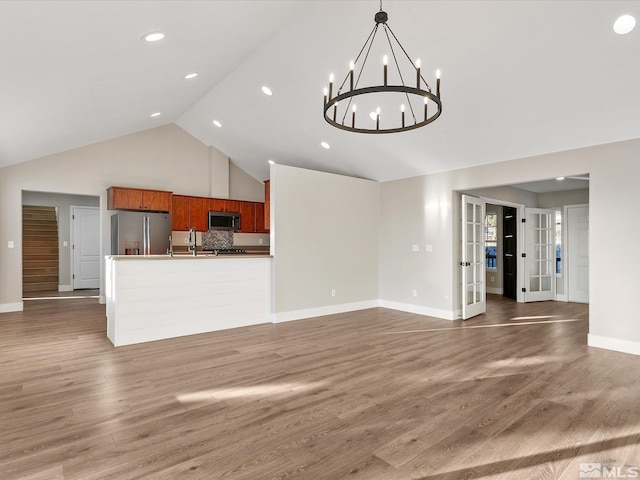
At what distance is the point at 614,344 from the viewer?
4.20 metres

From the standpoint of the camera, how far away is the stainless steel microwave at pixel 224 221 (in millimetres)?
7918

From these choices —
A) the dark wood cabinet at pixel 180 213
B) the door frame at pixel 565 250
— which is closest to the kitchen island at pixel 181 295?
the dark wood cabinet at pixel 180 213

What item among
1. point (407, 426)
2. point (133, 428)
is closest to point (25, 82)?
point (133, 428)

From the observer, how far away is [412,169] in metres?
6.18

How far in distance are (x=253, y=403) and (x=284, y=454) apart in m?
0.74

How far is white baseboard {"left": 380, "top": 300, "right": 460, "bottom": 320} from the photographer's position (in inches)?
232

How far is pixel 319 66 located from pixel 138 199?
15.3 ft

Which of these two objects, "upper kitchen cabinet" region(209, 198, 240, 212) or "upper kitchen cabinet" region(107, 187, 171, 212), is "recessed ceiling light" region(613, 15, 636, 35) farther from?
"upper kitchen cabinet" region(107, 187, 171, 212)

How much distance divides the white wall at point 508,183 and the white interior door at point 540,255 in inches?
118

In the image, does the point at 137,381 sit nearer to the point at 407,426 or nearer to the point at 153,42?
the point at 407,426

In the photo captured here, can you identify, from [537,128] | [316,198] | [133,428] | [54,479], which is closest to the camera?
[54,479]

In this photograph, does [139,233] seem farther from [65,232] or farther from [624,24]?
[624,24]

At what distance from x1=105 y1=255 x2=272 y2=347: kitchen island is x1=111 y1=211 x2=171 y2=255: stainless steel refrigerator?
2042 mm

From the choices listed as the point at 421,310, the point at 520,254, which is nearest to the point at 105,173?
the point at 421,310
